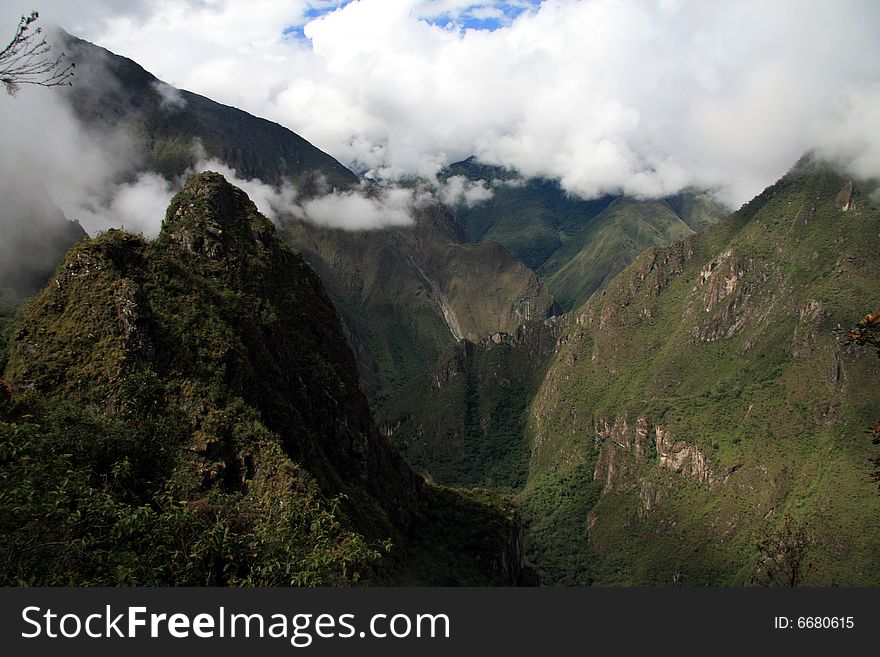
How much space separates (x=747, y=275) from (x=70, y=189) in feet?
582

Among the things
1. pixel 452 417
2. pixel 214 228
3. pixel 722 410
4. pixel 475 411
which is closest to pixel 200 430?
pixel 214 228

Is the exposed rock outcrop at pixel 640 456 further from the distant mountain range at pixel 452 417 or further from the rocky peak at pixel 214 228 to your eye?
the rocky peak at pixel 214 228

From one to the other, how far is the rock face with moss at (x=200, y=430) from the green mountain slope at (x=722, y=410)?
54200 mm

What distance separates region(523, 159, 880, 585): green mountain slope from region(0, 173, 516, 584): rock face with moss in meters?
54.2

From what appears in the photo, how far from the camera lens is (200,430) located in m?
34.7

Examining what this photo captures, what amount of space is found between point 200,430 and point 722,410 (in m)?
116

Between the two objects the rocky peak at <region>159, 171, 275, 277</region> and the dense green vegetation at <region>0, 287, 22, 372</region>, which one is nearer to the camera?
the dense green vegetation at <region>0, 287, 22, 372</region>

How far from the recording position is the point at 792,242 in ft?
464

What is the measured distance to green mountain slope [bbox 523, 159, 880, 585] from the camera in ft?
326

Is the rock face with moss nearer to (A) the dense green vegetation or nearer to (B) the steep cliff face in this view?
(A) the dense green vegetation

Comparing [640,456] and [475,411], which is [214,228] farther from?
[475,411]

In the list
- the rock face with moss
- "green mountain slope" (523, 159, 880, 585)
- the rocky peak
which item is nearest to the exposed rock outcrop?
"green mountain slope" (523, 159, 880, 585)

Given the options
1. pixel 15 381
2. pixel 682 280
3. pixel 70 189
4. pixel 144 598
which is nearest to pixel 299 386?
pixel 15 381

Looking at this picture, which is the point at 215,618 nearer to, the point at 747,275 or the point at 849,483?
the point at 849,483
